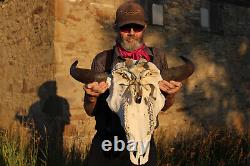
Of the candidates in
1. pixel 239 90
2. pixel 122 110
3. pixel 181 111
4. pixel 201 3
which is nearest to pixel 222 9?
pixel 201 3

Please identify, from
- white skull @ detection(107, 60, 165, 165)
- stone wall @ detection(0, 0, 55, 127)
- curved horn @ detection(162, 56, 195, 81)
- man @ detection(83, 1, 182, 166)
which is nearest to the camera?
white skull @ detection(107, 60, 165, 165)

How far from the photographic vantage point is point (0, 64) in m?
7.44

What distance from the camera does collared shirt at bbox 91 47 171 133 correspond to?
115 inches

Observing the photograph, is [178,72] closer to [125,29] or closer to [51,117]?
[125,29]

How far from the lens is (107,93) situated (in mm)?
2834

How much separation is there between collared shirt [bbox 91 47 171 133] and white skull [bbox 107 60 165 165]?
0.32 metres

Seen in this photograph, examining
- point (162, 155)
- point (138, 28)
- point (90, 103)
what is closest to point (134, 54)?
point (138, 28)

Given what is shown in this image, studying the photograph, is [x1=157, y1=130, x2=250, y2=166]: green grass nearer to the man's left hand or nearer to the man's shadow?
the man's shadow

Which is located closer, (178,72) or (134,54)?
(178,72)

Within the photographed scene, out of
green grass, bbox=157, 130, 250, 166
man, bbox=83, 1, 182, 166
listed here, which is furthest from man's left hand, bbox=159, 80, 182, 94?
green grass, bbox=157, 130, 250, 166

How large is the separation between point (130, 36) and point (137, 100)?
0.78 m

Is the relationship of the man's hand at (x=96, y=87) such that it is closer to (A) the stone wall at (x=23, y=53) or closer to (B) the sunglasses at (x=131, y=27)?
(B) the sunglasses at (x=131, y=27)

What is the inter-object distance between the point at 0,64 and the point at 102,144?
203 inches

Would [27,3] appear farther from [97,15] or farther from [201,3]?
[201,3]
